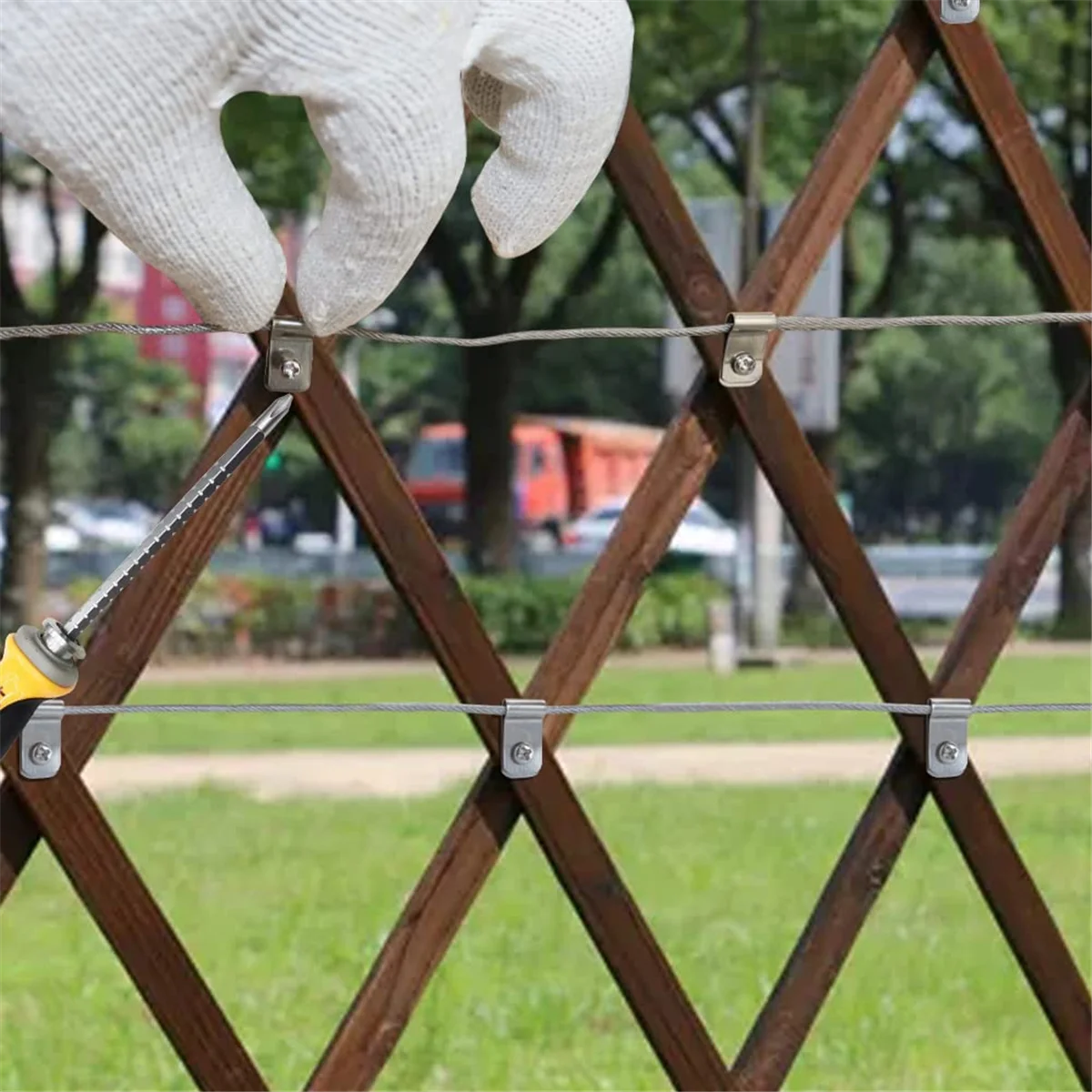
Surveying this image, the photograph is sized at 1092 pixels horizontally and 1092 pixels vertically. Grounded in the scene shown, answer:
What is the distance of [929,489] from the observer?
47.9 meters

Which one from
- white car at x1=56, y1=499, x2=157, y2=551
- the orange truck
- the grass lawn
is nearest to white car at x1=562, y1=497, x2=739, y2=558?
the orange truck

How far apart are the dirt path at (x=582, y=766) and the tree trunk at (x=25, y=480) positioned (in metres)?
6.88

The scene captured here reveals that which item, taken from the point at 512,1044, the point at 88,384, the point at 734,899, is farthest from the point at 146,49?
the point at 88,384

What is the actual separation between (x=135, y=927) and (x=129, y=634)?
0.36 meters

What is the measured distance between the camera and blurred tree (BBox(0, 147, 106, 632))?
15.6m

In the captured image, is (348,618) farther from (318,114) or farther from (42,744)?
(318,114)

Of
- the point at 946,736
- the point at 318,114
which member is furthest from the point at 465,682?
the point at 318,114

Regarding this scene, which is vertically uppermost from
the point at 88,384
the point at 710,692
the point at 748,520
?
the point at 88,384

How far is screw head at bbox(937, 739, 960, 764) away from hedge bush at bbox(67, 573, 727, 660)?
559 inches

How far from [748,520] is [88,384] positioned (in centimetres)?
2528

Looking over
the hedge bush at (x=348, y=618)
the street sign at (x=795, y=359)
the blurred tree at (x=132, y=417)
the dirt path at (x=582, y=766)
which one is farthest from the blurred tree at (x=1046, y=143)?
the blurred tree at (x=132, y=417)

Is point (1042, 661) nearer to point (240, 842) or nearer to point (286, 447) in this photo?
point (240, 842)

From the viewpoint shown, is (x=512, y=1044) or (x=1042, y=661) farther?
(x=1042, y=661)

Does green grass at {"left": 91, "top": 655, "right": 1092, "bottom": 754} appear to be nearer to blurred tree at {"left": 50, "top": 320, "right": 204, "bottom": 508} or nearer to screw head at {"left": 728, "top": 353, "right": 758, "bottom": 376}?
screw head at {"left": 728, "top": 353, "right": 758, "bottom": 376}
